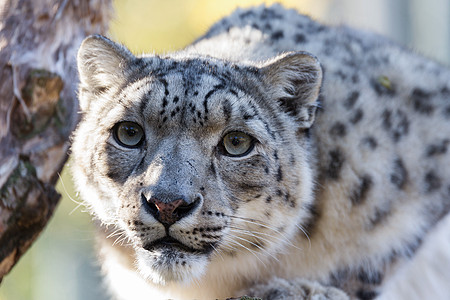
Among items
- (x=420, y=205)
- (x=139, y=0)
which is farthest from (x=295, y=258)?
(x=139, y=0)

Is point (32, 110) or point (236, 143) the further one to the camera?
point (32, 110)

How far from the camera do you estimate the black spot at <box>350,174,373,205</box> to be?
4070 millimetres

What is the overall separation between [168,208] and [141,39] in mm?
10448

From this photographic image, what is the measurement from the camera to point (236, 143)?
347 cm

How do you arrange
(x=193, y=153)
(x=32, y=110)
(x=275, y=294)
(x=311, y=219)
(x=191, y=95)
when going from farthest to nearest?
(x=32, y=110), (x=311, y=219), (x=275, y=294), (x=191, y=95), (x=193, y=153)

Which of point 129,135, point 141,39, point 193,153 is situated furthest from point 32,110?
point 141,39

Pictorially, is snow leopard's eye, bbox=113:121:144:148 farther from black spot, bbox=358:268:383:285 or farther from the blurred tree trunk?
black spot, bbox=358:268:383:285

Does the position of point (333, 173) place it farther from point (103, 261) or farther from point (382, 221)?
point (103, 261)

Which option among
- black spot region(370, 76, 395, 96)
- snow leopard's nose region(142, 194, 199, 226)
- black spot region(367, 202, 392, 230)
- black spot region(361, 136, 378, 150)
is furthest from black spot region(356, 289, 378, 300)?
snow leopard's nose region(142, 194, 199, 226)

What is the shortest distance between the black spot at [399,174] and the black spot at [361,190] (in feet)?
0.65

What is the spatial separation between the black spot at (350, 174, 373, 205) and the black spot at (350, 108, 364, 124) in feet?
1.24

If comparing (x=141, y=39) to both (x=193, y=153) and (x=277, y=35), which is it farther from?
(x=193, y=153)

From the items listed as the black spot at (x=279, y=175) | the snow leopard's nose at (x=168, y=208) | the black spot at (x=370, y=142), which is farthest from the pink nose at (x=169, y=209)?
the black spot at (x=370, y=142)

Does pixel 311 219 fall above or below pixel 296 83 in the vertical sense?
below
